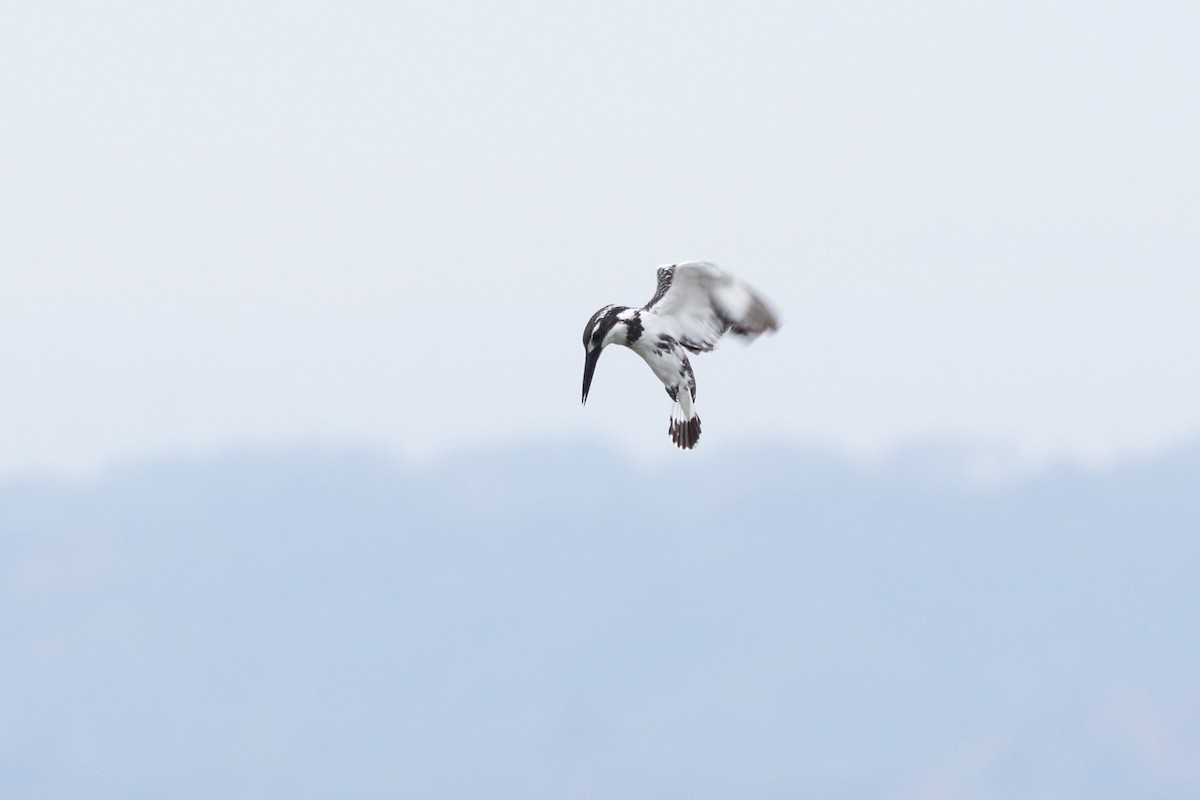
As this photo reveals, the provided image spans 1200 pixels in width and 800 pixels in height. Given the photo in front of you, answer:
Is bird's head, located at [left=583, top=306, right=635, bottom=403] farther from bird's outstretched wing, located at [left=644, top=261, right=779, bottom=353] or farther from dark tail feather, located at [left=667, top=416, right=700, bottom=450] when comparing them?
dark tail feather, located at [left=667, top=416, right=700, bottom=450]

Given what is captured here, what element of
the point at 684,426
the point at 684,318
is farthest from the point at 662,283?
the point at 684,426

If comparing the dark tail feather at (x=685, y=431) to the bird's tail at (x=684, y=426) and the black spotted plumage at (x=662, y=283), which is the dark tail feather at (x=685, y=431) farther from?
the black spotted plumage at (x=662, y=283)

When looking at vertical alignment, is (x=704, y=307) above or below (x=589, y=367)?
above

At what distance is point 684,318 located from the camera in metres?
18.6

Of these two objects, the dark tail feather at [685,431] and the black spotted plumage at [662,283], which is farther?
the dark tail feather at [685,431]

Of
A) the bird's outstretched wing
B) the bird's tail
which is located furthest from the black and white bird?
the bird's tail

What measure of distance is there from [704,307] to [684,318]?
10.5 inches

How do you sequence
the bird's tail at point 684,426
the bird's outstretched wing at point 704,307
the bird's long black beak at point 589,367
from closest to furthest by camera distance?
the bird's long black beak at point 589,367 → the bird's outstretched wing at point 704,307 → the bird's tail at point 684,426

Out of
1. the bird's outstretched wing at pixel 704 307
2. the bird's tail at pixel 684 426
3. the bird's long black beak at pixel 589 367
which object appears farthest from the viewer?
the bird's tail at pixel 684 426

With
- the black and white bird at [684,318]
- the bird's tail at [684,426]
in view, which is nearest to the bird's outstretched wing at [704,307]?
the black and white bird at [684,318]

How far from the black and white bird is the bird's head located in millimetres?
11

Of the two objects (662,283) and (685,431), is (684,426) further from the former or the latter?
(662,283)

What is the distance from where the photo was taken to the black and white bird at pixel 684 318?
18.0 meters

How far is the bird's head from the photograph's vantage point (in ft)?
57.2
